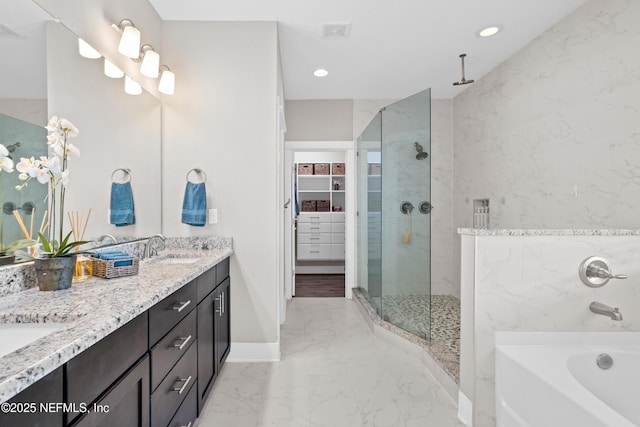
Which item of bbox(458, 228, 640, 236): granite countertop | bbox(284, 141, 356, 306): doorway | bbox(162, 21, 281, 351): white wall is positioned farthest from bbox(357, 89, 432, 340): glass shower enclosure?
bbox(284, 141, 356, 306): doorway

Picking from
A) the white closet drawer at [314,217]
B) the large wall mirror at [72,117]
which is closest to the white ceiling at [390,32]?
the large wall mirror at [72,117]

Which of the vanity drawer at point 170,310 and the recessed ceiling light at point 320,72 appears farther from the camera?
the recessed ceiling light at point 320,72

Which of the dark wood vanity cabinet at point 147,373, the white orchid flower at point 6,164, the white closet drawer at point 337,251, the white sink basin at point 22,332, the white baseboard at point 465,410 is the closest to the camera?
the dark wood vanity cabinet at point 147,373

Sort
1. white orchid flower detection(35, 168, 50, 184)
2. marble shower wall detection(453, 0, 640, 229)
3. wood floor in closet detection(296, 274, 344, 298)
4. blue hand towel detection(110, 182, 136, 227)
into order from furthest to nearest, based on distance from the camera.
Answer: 1. wood floor in closet detection(296, 274, 344, 298)
2. marble shower wall detection(453, 0, 640, 229)
3. blue hand towel detection(110, 182, 136, 227)
4. white orchid flower detection(35, 168, 50, 184)

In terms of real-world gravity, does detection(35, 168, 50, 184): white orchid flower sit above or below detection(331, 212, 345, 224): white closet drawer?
above

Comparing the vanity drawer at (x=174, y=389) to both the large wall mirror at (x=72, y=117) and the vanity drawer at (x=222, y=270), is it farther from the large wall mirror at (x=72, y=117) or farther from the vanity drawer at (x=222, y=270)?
the large wall mirror at (x=72, y=117)

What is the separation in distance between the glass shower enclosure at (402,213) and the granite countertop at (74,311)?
1.83 metres

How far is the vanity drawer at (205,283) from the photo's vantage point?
1783mm

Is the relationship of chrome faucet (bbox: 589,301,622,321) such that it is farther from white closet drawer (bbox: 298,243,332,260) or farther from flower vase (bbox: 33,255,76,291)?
white closet drawer (bbox: 298,243,332,260)

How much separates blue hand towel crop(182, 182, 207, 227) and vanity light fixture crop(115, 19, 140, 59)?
2.98 ft

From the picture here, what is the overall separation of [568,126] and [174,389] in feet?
10.2

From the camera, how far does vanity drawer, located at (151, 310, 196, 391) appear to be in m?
1.22

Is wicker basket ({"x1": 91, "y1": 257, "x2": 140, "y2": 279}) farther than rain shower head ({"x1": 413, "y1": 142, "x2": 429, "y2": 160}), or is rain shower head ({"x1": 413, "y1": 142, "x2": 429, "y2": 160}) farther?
rain shower head ({"x1": 413, "y1": 142, "x2": 429, "y2": 160})

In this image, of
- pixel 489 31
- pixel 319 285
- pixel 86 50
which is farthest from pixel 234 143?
pixel 319 285
